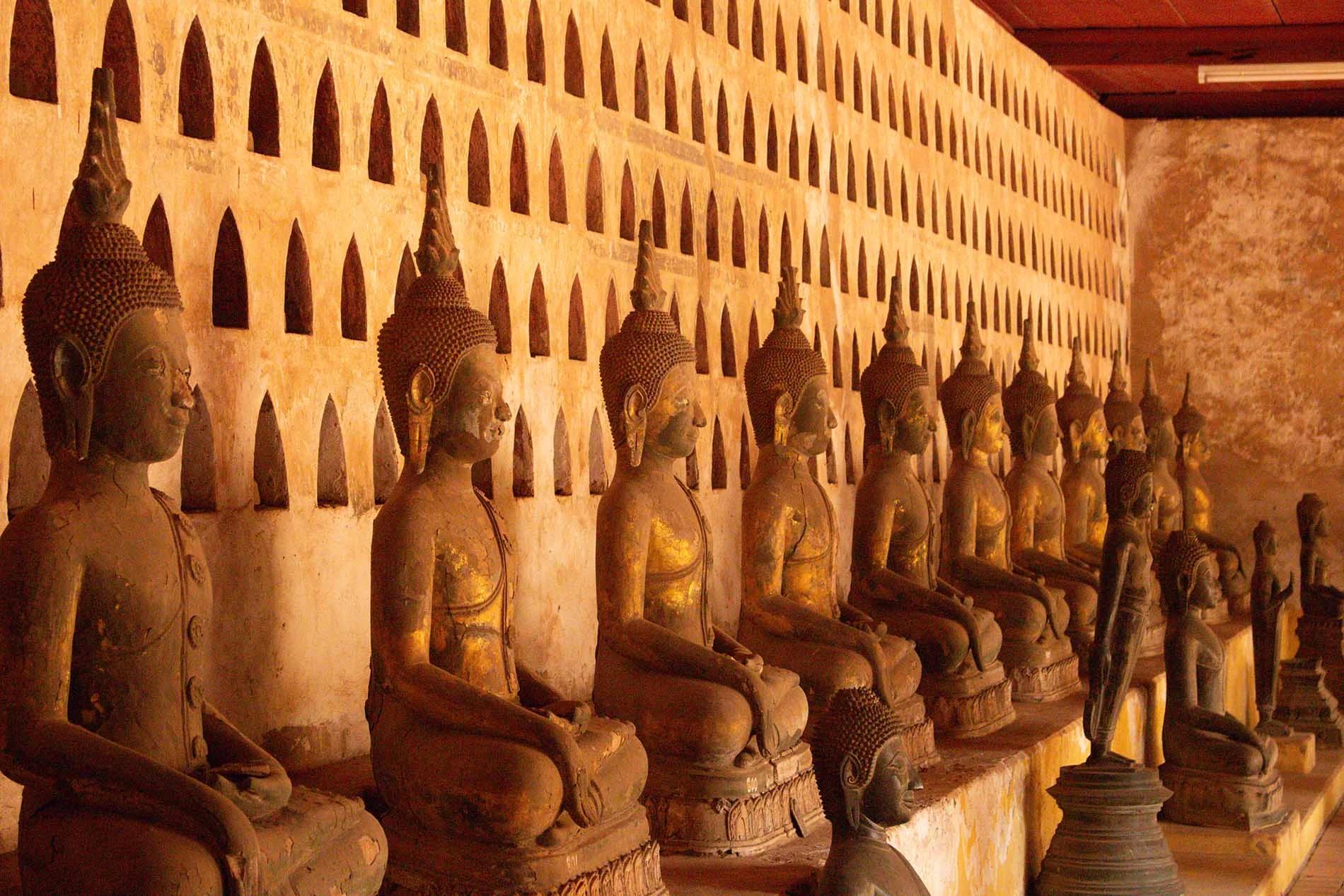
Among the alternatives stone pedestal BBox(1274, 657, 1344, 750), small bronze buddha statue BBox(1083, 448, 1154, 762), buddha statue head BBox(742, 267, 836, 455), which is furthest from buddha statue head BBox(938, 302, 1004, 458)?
stone pedestal BBox(1274, 657, 1344, 750)

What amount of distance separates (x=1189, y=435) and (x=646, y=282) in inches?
297

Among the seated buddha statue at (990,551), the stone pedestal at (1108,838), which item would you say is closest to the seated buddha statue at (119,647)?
the stone pedestal at (1108,838)

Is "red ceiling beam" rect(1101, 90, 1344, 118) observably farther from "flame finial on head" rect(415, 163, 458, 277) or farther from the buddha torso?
the buddha torso

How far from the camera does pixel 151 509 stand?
3.69 metres

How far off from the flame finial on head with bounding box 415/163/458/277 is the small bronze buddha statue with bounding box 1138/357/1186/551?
7.00 m

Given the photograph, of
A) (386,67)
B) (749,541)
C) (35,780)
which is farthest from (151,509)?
(749,541)

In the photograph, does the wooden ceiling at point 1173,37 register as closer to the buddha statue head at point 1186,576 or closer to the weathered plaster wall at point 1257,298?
the weathered plaster wall at point 1257,298

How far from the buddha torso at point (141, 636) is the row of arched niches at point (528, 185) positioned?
36.9 inches

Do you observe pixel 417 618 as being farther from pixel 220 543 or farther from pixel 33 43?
pixel 33 43

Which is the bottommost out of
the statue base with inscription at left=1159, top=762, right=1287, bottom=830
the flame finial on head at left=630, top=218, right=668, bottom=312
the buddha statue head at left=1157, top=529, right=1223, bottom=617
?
the statue base with inscription at left=1159, top=762, right=1287, bottom=830

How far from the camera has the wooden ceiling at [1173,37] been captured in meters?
11.1

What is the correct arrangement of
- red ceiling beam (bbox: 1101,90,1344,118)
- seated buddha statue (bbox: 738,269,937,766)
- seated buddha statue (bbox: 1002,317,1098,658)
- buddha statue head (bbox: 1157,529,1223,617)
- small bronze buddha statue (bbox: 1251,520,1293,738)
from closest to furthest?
seated buddha statue (bbox: 738,269,937,766)
buddha statue head (bbox: 1157,529,1223,617)
seated buddha statue (bbox: 1002,317,1098,658)
small bronze buddha statue (bbox: 1251,520,1293,738)
red ceiling beam (bbox: 1101,90,1344,118)

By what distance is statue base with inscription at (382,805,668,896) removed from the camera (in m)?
4.11

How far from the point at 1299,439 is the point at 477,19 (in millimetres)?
9626
